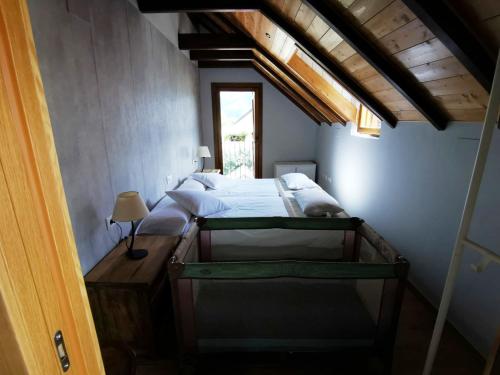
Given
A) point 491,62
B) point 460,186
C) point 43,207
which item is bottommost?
point 460,186

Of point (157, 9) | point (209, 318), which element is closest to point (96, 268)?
point (209, 318)

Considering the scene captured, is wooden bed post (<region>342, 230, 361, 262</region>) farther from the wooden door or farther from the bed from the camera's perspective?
the wooden door

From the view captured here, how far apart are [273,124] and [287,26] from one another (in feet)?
10.7

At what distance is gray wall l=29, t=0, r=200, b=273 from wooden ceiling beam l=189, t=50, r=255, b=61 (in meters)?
1.33

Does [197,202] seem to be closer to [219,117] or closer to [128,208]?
[128,208]

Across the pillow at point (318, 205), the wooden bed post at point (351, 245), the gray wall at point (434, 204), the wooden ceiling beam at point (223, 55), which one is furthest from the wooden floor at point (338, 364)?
the wooden ceiling beam at point (223, 55)

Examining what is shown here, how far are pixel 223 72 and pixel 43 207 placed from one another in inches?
200

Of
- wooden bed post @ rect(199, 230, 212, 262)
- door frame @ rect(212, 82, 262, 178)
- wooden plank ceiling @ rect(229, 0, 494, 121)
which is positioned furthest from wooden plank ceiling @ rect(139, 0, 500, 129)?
door frame @ rect(212, 82, 262, 178)

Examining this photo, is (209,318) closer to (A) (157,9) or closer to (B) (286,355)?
(B) (286,355)

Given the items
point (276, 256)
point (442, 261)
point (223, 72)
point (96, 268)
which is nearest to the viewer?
point (96, 268)

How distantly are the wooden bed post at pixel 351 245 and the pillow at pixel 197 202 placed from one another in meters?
1.23

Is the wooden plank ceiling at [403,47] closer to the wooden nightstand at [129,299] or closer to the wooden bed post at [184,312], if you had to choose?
the wooden bed post at [184,312]

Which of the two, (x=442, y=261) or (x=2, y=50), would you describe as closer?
(x=2, y=50)

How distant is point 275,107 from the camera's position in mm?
5164
